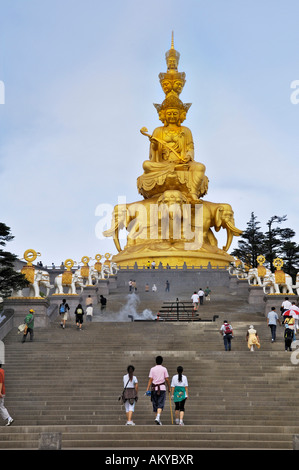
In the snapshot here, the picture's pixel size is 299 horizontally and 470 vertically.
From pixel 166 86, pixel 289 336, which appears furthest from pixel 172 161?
pixel 289 336

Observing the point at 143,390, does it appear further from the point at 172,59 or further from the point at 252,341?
the point at 172,59

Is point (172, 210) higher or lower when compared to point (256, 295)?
higher

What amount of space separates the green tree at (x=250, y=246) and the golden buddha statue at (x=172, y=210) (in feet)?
3.90

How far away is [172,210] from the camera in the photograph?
116ft

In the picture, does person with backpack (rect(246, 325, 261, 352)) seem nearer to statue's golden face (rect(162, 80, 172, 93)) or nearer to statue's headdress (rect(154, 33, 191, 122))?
statue's headdress (rect(154, 33, 191, 122))

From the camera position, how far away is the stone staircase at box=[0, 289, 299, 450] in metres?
9.20

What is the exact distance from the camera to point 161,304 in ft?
76.6

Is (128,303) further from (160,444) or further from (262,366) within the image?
(160,444)

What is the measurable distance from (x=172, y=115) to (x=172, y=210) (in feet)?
23.7

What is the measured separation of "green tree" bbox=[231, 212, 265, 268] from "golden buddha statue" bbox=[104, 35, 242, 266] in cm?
119

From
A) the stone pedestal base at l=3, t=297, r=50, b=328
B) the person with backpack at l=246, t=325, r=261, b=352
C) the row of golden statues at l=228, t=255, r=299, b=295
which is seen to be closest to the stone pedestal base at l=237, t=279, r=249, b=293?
the row of golden statues at l=228, t=255, r=299, b=295

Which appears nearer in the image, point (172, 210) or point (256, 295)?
point (256, 295)

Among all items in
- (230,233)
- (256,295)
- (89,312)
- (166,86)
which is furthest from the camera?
(166,86)

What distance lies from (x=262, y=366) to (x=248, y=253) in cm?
2159
